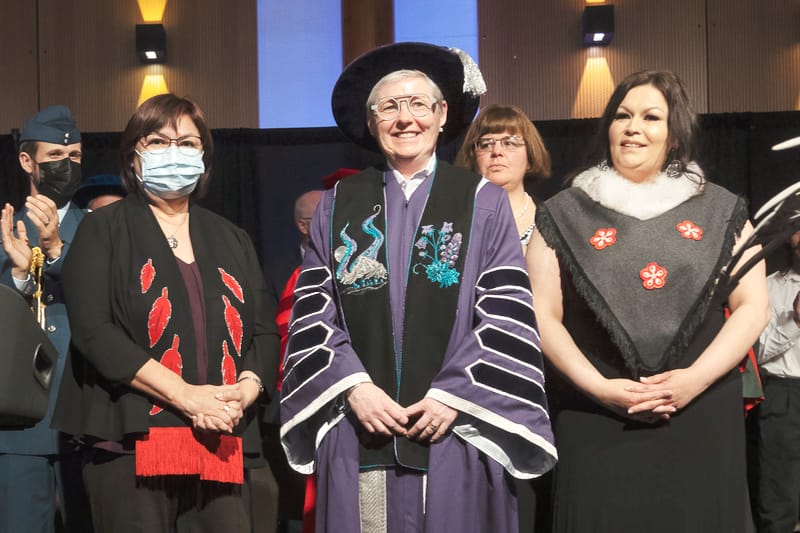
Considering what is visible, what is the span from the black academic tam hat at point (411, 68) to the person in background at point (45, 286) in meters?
0.97

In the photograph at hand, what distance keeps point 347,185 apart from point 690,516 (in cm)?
135

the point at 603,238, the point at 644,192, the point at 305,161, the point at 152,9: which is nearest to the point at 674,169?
the point at 644,192

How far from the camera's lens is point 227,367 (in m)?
2.98

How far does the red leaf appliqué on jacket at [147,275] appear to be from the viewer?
294 cm

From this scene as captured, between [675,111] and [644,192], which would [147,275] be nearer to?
[644,192]

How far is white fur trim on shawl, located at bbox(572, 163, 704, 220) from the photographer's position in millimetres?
2949

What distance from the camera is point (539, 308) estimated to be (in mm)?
2971

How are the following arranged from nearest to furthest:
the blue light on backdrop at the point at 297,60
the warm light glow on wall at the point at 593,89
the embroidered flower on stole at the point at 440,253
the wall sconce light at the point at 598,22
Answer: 1. the embroidered flower on stole at the point at 440,253
2. the wall sconce light at the point at 598,22
3. the warm light glow on wall at the point at 593,89
4. the blue light on backdrop at the point at 297,60

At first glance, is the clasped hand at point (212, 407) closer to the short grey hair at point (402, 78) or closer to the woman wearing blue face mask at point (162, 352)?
the woman wearing blue face mask at point (162, 352)

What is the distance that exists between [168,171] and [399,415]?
3.58 feet

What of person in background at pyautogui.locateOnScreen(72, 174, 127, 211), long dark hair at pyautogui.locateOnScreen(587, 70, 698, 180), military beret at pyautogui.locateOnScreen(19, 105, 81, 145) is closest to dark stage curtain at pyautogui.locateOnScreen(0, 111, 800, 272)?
person in background at pyautogui.locateOnScreen(72, 174, 127, 211)

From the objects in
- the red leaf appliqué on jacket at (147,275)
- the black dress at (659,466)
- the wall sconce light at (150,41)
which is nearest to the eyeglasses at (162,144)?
the red leaf appliqué on jacket at (147,275)

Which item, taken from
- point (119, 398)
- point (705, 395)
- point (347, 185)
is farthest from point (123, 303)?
point (705, 395)

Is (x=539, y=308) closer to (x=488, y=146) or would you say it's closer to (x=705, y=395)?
(x=705, y=395)
